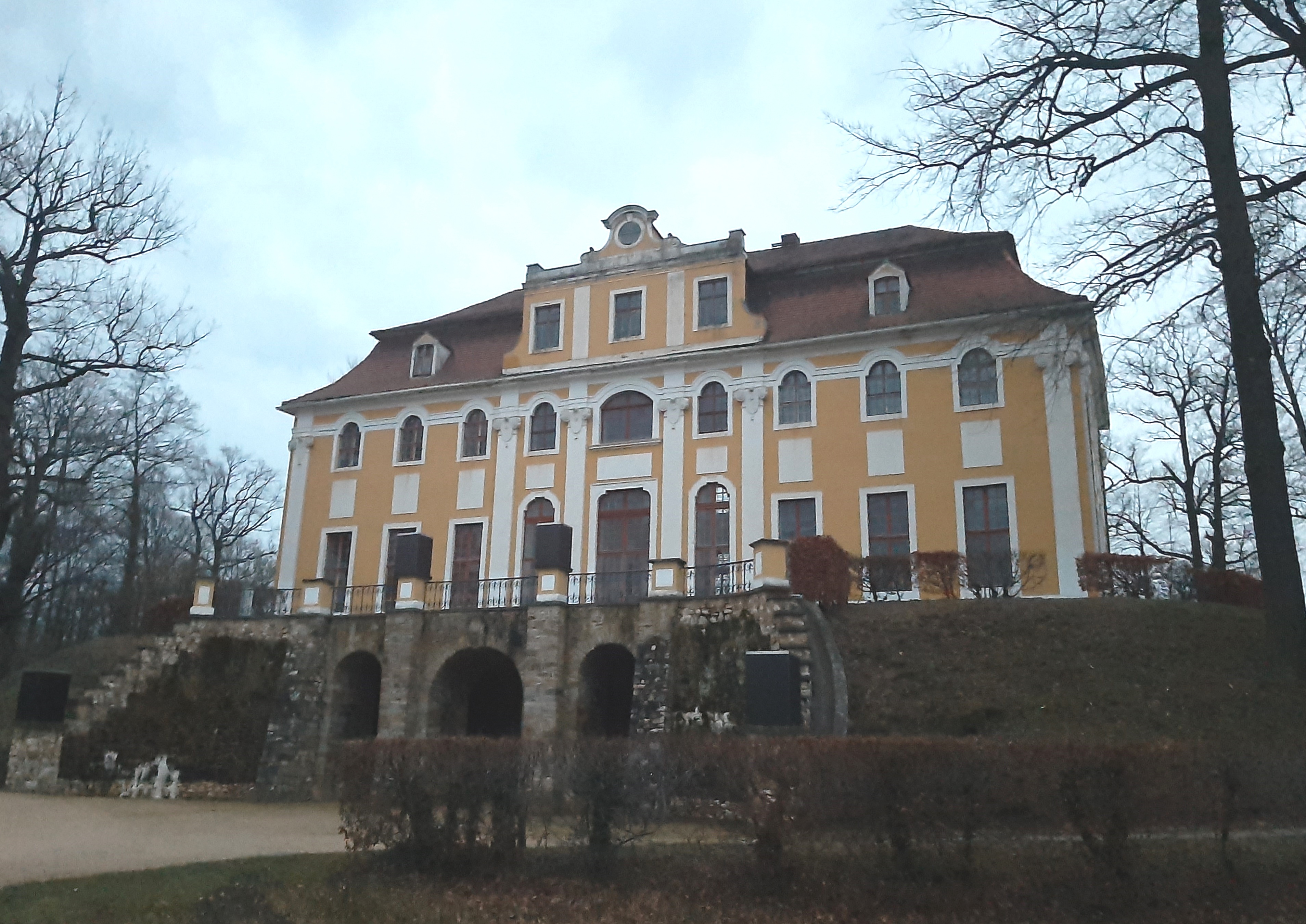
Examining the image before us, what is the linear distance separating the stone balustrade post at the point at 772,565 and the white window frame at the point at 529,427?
30.2ft

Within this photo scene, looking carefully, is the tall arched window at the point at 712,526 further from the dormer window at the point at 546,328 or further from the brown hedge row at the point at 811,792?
the brown hedge row at the point at 811,792

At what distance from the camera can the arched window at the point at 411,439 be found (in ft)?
86.8

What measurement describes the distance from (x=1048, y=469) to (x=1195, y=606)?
4467 millimetres

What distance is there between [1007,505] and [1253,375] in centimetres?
800

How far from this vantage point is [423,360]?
89.8ft

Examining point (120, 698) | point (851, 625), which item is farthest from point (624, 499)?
point (120, 698)

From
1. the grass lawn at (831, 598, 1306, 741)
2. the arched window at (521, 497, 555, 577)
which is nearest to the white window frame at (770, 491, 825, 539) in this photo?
the grass lawn at (831, 598, 1306, 741)

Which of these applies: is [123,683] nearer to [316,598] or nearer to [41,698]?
[41,698]

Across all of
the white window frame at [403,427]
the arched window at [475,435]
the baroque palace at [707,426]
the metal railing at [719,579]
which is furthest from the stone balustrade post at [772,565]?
the white window frame at [403,427]

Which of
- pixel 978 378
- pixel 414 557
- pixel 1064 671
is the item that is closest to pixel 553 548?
pixel 414 557

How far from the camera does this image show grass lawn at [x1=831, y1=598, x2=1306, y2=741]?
44.8 feet

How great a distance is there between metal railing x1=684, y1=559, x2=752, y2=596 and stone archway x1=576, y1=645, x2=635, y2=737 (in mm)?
1988

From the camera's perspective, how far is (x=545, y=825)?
381 inches

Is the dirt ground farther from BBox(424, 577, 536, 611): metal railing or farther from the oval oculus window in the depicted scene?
the oval oculus window
